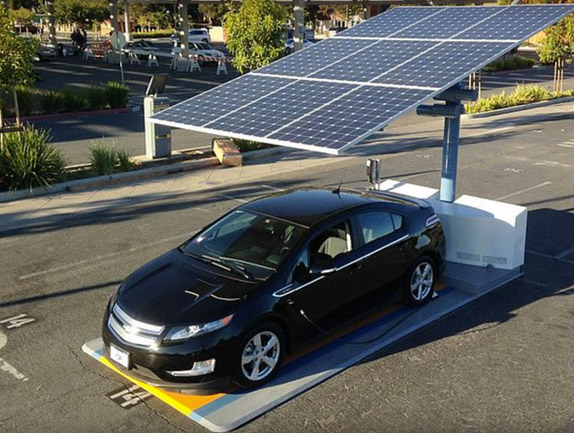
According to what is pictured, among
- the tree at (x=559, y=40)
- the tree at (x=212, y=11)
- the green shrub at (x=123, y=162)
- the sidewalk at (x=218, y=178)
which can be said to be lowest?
the sidewalk at (x=218, y=178)

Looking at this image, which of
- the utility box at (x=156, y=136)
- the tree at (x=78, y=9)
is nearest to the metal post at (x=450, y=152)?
the utility box at (x=156, y=136)

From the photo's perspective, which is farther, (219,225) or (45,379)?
(219,225)

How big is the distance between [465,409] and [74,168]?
11843 millimetres

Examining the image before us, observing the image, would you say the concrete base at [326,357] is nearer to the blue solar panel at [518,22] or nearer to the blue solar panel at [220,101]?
the blue solar panel at [518,22]

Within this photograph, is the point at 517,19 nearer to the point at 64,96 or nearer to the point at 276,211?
the point at 276,211

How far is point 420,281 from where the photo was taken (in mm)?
8336

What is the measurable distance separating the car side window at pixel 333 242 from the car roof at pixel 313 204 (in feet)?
0.55

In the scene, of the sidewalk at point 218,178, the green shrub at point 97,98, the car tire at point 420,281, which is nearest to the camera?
the car tire at point 420,281

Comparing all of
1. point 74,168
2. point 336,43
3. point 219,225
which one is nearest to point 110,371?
point 219,225

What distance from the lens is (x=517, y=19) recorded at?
11.2 m

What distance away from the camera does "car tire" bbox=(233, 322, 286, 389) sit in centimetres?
627

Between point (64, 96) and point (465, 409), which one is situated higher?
point (64, 96)

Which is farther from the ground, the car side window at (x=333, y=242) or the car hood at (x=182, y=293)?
the car side window at (x=333, y=242)

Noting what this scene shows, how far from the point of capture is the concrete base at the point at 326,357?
6129 mm
